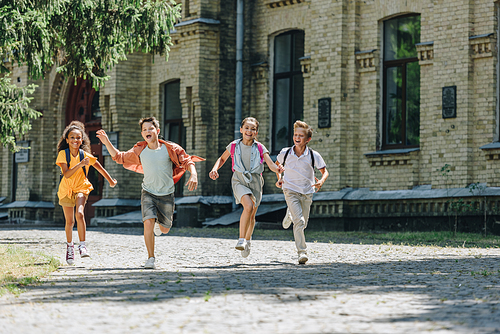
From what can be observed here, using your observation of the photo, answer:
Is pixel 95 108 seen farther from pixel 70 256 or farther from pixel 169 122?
pixel 70 256

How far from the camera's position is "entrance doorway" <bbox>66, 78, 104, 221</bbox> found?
2444 cm

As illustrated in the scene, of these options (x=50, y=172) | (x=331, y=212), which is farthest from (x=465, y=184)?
(x=50, y=172)

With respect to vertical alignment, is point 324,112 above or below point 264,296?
above

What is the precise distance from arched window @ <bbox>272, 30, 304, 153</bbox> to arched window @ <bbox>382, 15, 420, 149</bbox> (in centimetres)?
272

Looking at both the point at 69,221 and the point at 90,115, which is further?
the point at 90,115

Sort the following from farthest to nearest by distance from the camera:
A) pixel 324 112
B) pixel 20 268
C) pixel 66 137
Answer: pixel 324 112
pixel 66 137
pixel 20 268

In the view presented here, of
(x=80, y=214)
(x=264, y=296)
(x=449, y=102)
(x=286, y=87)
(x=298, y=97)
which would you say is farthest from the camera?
(x=286, y=87)

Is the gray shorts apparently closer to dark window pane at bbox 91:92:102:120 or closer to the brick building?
the brick building

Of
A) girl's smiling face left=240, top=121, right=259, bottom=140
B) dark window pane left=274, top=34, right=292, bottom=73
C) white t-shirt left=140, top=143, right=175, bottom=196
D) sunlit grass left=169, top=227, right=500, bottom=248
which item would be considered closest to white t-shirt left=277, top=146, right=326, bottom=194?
girl's smiling face left=240, top=121, right=259, bottom=140

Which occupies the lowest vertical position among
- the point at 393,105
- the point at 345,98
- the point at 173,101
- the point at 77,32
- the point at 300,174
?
the point at 300,174

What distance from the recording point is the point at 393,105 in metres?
17.3

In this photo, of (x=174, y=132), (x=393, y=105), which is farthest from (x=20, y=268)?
(x=174, y=132)

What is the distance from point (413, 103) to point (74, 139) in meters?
9.35

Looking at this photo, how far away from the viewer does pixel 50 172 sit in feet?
86.6
